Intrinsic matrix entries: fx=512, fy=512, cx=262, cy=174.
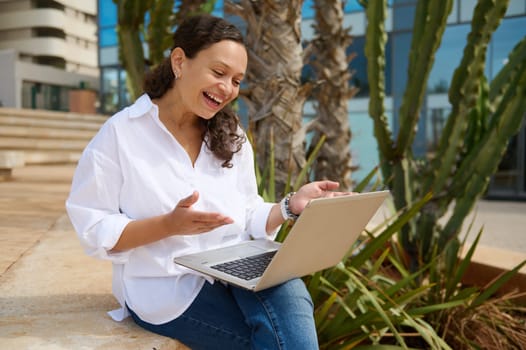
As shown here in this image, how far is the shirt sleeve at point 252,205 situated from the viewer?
65.5 inches

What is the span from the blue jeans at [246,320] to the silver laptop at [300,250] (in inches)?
2.3

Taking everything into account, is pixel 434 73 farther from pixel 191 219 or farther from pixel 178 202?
pixel 191 219

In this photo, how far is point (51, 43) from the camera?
27.8 m

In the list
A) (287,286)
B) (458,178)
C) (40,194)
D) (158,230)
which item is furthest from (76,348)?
(40,194)

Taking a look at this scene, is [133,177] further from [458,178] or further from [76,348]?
[458,178]

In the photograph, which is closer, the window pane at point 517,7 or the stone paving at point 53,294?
the stone paving at point 53,294

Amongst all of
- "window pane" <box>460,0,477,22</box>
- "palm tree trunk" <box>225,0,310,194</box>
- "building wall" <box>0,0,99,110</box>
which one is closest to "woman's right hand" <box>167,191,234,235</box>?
"palm tree trunk" <box>225,0,310,194</box>

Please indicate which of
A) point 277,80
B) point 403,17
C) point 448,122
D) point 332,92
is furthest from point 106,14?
point 448,122

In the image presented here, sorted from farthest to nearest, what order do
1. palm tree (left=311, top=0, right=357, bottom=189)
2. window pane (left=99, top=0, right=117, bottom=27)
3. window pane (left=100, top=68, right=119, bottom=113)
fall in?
window pane (left=100, top=68, right=119, bottom=113)
window pane (left=99, top=0, right=117, bottom=27)
palm tree (left=311, top=0, right=357, bottom=189)

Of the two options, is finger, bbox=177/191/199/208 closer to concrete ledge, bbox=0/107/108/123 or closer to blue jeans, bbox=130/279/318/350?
blue jeans, bbox=130/279/318/350

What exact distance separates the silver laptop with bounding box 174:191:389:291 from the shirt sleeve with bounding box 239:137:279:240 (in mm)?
86

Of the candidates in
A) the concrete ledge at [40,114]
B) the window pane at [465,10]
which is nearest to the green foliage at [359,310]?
the concrete ledge at [40,114]

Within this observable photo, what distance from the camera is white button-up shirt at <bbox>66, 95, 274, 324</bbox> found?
1.39 m

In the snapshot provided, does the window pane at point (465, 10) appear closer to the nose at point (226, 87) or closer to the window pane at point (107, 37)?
the window pane at point (107, 37)
